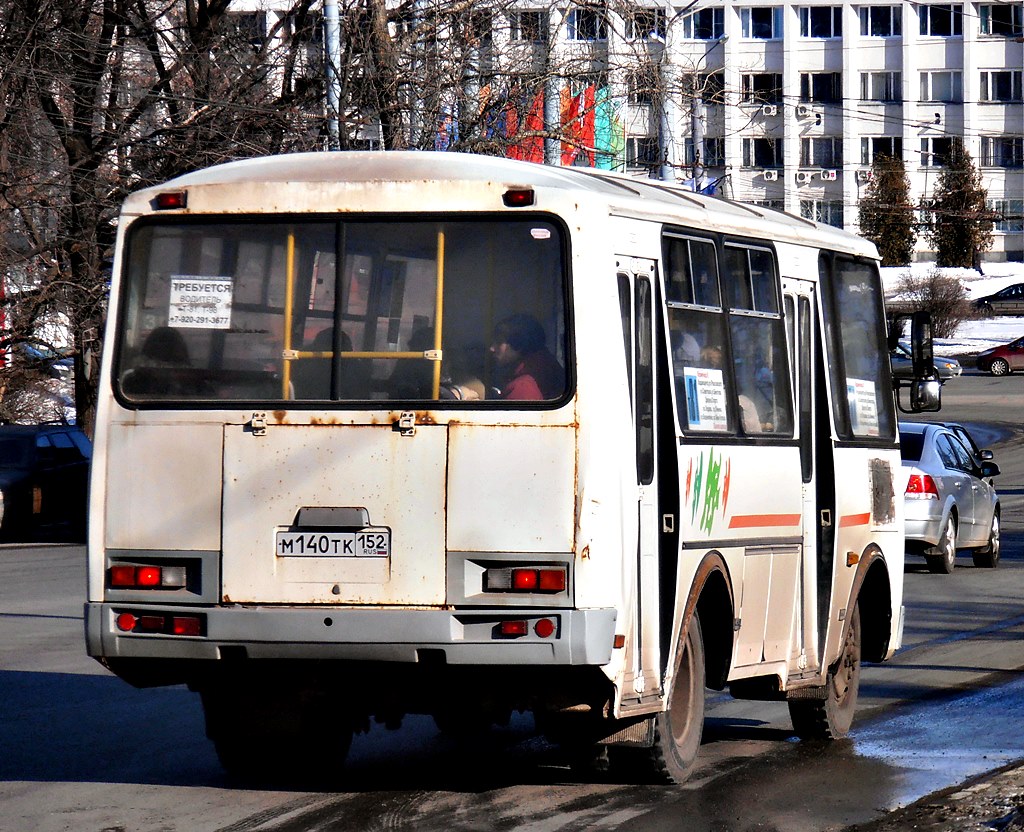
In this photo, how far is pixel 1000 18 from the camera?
89875 millimetres

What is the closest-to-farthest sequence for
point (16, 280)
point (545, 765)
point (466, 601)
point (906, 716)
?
point (466, 601)
point (545, 765)
point (906, 716)
point (16, 280)

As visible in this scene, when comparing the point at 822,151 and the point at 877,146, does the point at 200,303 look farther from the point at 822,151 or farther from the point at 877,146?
the point at 877,146

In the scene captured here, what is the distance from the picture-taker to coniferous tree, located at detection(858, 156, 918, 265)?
88.2 meters

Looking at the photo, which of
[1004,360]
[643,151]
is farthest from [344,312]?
[1004,360]

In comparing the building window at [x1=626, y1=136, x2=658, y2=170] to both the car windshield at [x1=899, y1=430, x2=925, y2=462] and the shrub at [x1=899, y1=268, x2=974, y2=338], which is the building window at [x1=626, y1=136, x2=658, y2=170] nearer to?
the car windshield at [x1=899, y1=430, x2=925, y2=462]

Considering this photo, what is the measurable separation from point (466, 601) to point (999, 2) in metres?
84.7

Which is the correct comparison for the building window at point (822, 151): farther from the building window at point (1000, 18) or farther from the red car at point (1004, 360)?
the red car at point (1004, 360)

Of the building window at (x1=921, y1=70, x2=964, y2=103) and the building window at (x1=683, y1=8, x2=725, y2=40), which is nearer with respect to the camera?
the building window at (x1=683, y1=8, x2=725, y2=40)

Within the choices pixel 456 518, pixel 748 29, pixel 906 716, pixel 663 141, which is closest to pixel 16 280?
pixel 663 141

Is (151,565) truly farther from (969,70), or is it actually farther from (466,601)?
(969,70)

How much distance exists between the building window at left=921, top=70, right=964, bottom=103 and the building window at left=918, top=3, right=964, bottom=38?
1.96 metres

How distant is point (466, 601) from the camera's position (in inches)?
271

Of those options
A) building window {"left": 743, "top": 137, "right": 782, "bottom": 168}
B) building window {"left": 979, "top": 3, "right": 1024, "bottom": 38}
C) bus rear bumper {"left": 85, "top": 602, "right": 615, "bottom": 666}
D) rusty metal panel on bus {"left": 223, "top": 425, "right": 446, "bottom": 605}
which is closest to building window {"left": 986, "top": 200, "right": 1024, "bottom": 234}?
building window {"left": 979, "top": 3, "right": 1024, "bottom": 38}

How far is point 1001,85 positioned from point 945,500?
76408 mm
